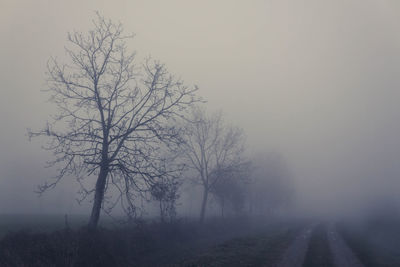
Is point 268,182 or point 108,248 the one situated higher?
point 268,182

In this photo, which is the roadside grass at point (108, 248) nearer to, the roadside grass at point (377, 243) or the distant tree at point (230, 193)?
the roadside grass at point (377, 243)

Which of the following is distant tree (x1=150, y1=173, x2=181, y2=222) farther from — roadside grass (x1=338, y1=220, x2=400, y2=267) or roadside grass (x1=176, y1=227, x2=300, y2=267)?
roadside grass (x1=338, y1=220, x2=400, y2=267)

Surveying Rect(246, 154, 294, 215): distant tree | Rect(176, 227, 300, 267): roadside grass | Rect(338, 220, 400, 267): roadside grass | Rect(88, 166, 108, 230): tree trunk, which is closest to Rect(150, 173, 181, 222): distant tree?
Rect(88, 166, 108, 230): tree trunk

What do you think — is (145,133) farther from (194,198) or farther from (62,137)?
(194,198)

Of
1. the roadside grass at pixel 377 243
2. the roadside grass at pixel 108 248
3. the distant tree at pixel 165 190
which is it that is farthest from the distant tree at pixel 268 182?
the distant tree at pixel 165 190

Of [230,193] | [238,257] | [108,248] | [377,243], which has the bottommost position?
[377,243]

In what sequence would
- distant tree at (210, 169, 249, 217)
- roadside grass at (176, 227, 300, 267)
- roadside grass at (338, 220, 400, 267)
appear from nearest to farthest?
roadside grass at (176, 227, 300, 267) < roadside grass at (338, 220, 400, 267) < distant tree at (210, 169, 249, 217)

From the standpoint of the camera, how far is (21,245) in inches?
553

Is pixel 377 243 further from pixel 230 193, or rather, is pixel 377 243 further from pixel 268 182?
pixel 268 182

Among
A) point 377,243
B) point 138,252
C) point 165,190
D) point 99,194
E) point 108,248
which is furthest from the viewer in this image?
point 377,243

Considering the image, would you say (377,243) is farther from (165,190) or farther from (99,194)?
(99,194)

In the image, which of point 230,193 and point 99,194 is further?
point 230,193

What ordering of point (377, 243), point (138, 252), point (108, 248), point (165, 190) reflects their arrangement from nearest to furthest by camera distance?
point (108, 248), point (165, 190), point (138, 252), point (377, 243)

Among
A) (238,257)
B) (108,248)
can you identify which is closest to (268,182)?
(238,257)
